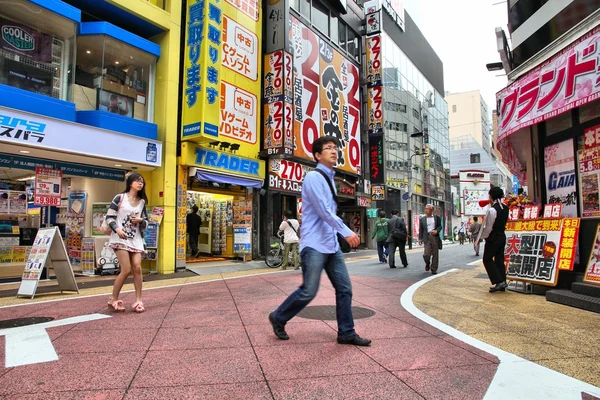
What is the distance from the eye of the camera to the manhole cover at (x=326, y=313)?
15.3 ft

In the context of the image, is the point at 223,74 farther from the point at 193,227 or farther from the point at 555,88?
the point at 555,88

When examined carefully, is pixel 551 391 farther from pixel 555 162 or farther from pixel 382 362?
pixel 555 162

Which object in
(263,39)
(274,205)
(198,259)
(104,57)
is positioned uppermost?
(263,39)

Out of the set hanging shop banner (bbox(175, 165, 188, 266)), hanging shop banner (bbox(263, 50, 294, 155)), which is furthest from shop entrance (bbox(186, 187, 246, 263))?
hanging shop banner (bbox(263, 50, 294, 155))

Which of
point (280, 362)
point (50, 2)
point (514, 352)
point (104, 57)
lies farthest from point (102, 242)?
point (514, 352)

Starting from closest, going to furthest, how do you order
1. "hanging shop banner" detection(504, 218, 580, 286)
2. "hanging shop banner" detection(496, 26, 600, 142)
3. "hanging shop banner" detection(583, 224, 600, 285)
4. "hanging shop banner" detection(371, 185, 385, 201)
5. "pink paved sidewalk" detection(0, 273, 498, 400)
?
"pink paved sidewalk" detection(0, 273, 498, 400), "hanging shop banner" detection(496, 26, 600, 142), "hanging shop banner" detection(583, 224, 600, 285), "hanging shop banner" detection(504, 218, 580, 286), "hanging shop banner" detection(371, 185, 385, 201)

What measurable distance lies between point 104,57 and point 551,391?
37.2 feet

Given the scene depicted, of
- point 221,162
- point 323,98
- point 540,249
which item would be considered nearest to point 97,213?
point 221,162

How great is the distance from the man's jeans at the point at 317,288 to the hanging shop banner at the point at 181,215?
805 centimetres

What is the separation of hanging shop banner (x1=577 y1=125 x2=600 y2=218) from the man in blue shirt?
479cm

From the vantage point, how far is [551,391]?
2.53m

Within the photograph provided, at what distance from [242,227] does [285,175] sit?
289 centimetres

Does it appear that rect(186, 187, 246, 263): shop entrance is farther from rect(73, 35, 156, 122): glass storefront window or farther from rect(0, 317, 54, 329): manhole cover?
rect(0, 317, 54, 329): manhole cover

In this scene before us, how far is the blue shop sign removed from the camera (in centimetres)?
855
